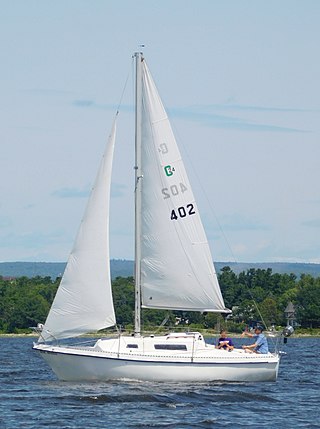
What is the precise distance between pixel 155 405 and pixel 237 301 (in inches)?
5073

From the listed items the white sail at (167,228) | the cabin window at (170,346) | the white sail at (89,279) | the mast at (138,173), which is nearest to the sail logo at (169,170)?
the white sail at (167,228)

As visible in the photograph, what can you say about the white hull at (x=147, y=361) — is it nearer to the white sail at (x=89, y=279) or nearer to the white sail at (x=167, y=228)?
the white sail at (x=89, y=279)

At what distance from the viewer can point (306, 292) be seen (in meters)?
168

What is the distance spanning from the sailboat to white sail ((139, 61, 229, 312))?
0.13 feet

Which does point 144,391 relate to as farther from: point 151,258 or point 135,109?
point 135,109

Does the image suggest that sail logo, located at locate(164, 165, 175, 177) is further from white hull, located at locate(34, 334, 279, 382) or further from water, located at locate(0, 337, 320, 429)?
water, located at locate(0, 337, 320, 429)

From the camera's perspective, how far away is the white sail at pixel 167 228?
1962 inches

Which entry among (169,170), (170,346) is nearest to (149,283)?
(170,346)

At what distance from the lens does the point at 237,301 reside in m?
171

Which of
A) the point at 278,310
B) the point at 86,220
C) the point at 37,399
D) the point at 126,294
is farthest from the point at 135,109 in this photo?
the point at 278,310

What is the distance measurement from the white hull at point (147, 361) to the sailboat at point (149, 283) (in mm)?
38

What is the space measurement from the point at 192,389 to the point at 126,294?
100m

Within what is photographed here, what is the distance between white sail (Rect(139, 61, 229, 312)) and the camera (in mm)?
49844

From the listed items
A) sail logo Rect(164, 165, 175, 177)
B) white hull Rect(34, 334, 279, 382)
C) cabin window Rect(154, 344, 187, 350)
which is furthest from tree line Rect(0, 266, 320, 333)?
cabin window Rect(154, 344, 187, 350)
